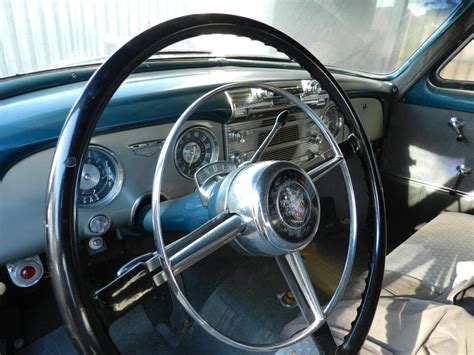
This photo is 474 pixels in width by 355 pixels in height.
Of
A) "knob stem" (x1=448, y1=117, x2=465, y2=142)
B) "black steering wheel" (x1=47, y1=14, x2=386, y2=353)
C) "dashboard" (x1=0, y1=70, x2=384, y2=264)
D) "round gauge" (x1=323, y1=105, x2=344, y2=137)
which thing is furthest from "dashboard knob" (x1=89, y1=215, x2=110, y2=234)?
"knob stem" (x1=448, y1=117, x2=465, y2=142)

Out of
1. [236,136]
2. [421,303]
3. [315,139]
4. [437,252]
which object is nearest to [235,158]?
[236,136]

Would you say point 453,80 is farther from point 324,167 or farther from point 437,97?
point 324,167

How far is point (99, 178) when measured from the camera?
3.47 feet

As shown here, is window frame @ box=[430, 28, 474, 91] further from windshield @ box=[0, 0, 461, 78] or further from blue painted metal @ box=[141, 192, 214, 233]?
blue painted metal @ box=[141, 192, 214, 233]

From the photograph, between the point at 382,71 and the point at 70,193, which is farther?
the point at 382,71

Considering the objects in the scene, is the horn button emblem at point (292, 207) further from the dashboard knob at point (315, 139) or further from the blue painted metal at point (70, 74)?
the dashboard knob at point (315, 139)

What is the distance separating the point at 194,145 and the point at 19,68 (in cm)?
54

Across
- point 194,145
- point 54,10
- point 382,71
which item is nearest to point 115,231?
point 194,145

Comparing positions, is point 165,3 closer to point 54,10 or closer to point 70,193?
point 54,10

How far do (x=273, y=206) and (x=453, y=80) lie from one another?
1778 millimetres

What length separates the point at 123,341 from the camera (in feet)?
4.66

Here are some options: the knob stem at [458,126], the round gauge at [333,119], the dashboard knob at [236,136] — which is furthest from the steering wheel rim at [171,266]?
the knob stem at [458,126]

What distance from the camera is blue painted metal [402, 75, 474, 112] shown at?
1.97 metres

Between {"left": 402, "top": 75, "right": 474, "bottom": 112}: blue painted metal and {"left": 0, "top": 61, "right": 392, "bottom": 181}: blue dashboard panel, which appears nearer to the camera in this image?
{"left": 0, "top": 61, "right": 392, "bottom": 181}: blue dashboard panel
